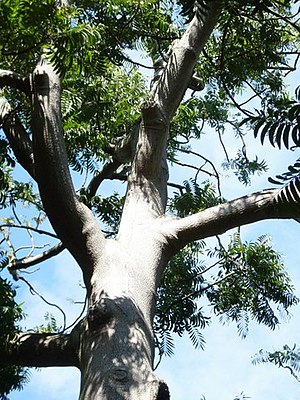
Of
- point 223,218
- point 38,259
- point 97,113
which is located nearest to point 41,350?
point 223,218

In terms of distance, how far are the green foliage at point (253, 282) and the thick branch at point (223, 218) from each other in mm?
2090

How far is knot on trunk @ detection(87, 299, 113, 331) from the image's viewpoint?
2914 millimetres

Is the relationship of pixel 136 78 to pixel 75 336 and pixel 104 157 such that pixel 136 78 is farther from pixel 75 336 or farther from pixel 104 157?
pixel 75 336

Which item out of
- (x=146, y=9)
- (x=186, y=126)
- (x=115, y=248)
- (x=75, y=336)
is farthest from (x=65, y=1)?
(x=186, y=126)

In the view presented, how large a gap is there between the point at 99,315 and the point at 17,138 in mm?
1609

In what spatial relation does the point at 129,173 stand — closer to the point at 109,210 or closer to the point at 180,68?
the point at 180,68

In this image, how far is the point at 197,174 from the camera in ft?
22.1

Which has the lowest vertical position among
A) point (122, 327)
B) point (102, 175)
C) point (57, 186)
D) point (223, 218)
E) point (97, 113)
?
point (122, 327)

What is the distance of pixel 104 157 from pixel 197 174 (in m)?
1.65

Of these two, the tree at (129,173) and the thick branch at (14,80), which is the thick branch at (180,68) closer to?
the tree at (129,173)

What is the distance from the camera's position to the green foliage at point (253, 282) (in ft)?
18.7

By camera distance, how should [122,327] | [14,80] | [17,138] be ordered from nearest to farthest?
[122,327] < [14,80] < [17,138]

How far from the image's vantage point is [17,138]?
408cm

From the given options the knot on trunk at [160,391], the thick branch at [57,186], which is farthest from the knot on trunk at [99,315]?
the thick branch at [57,186]
